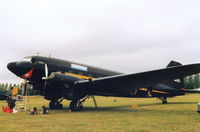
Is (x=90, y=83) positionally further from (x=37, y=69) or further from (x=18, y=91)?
(x=18, y=91)

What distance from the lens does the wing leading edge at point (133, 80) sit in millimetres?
13359

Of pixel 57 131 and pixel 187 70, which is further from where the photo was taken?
pixel 187 70

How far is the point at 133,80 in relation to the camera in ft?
51.0

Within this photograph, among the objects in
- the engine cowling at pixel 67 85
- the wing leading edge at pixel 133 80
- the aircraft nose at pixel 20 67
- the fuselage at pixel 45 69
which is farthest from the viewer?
the fuselage at pixel 45 69

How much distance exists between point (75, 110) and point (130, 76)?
5.13m

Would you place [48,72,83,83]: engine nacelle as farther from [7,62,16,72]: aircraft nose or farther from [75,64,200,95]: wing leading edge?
[7,62,16,72]: aircraft nose

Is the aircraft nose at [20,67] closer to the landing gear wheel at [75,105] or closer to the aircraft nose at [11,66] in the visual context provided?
the aircraft nose at [11,66]

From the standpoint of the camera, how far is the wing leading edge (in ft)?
43.8

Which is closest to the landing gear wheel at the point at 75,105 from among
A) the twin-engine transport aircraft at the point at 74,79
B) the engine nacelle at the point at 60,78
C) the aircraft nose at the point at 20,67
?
the twin-engine transport aircraft at the point at 74,79

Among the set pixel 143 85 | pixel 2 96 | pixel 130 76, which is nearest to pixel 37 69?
pixel 130 76

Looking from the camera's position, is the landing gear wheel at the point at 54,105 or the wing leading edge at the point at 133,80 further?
the landing gear wheel at the point at 54,105

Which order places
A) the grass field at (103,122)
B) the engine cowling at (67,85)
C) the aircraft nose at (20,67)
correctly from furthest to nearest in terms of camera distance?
the aircraft nose at (20,67) → the engine cowling at (67,85) → the grass field at (103,122)

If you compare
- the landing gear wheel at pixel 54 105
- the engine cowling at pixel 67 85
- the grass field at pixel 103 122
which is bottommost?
the grass field at pixel 103 122

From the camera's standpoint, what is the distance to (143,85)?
1680cm
